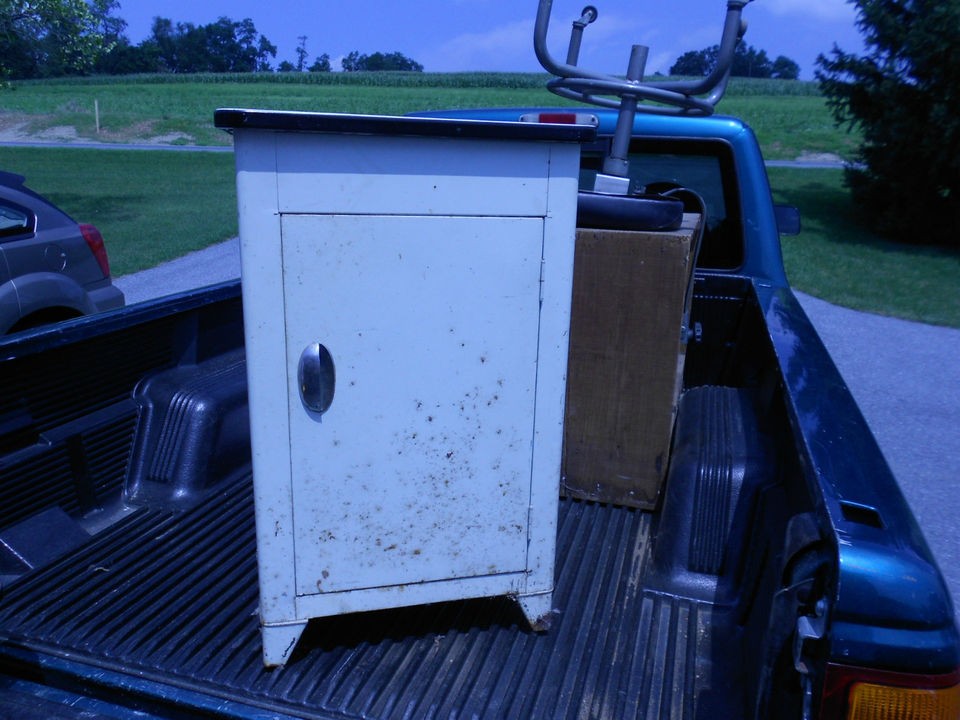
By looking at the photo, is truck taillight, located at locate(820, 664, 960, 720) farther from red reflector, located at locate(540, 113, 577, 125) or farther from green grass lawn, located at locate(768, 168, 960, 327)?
green grass lawn, located at locate(768, 168, 960, 327)

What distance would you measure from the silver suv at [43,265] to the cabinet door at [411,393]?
3.30 m

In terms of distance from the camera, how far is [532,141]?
1.78 meters

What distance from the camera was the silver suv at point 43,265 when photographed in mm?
4445

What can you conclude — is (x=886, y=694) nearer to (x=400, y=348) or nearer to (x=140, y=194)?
(x=400, y=348)

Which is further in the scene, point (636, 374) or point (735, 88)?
point (735, 88)

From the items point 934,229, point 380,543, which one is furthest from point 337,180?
point 934,229

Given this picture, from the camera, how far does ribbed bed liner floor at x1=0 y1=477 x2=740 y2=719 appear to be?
1.78 metres

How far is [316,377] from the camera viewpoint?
1769 mm

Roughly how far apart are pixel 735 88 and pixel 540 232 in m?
53.8

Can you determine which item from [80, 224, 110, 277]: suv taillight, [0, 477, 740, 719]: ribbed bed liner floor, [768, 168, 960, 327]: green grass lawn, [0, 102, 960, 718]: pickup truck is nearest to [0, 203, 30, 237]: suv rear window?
[80, 224, 110, 277]: suv taillight

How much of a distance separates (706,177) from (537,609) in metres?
2.20

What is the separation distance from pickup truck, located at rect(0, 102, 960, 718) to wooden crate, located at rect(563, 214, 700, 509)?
0.32 ft

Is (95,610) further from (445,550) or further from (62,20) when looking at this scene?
(62,20)

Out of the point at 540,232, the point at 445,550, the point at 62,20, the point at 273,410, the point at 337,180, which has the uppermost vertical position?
the point at 62,20
